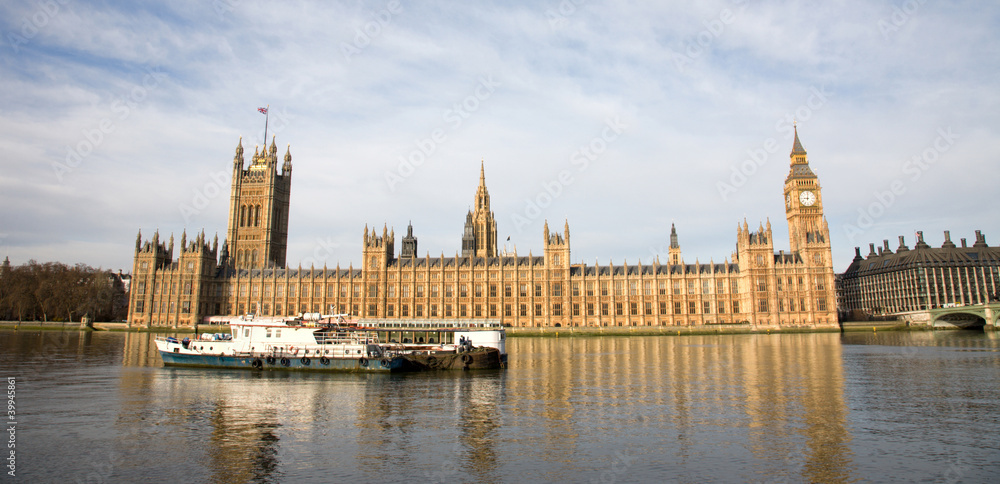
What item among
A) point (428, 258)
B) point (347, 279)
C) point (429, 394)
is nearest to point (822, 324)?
point (428, 258)

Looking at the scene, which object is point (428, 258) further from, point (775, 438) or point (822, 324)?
point (775, 438)

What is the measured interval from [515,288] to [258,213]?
77250 millimetres

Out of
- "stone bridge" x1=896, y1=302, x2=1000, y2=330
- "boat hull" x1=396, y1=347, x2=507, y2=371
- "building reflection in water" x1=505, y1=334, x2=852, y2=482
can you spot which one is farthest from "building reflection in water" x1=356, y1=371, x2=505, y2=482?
"stone bridge" x1=896, y1=302, x2=1000, y2=330

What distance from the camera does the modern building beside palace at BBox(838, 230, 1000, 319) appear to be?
145m

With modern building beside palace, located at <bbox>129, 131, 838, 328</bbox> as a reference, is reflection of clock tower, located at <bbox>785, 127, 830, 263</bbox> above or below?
above

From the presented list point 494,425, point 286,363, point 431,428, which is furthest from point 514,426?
point 286,363

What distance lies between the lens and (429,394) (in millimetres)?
35719

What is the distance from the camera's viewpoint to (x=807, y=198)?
140 m

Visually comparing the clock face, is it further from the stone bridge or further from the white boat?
the white boat

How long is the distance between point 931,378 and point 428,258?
93574 mm

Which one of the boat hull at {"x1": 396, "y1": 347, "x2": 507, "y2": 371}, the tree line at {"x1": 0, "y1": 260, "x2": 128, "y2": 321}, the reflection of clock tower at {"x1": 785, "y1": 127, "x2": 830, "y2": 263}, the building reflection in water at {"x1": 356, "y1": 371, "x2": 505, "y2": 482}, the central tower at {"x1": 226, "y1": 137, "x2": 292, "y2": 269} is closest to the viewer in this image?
the building reflection in water at {"x1": 356, "y1": 371, "x2": 505, "y2": 482}

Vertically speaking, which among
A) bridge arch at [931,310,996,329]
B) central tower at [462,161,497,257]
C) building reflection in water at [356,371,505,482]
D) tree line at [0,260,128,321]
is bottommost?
building reflection in water at [356,371,505,482]

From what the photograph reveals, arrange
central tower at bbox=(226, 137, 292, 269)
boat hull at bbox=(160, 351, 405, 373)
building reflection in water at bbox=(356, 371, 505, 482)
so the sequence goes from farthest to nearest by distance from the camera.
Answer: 1. central tower at bbox=(226, 137, 292, 269)
2. boat hull at bbox=(160, 351, 405, 373)
3. building reflection in water at bbox=(356, 371, 505, 482)

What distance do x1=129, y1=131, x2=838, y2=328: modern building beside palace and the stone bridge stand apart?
18961 mm
